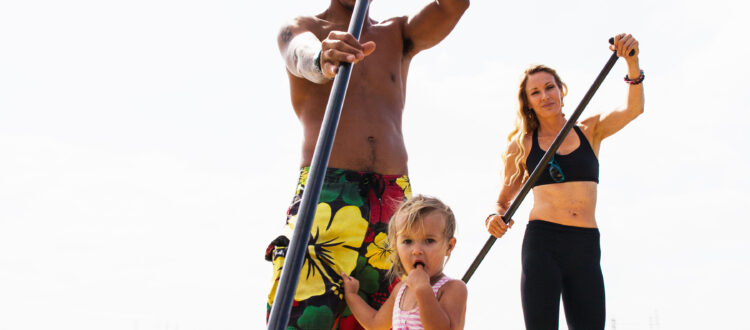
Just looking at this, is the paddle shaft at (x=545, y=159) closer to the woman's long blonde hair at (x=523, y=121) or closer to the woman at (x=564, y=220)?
the woman at (x=564, y=220)

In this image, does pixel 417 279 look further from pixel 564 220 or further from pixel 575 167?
pixel 575 167

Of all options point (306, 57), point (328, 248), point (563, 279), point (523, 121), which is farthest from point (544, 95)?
point (306, 57)

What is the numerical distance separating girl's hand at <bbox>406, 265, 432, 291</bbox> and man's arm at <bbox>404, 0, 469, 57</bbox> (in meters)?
0.95

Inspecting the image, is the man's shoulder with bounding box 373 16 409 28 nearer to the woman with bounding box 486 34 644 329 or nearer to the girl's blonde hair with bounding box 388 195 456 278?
the girl's blonde hair with bounding box 388 195 456 278

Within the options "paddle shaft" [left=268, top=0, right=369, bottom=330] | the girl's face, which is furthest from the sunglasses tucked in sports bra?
"paddle shaft" [left=268, top=0, right=369, bottom=330]

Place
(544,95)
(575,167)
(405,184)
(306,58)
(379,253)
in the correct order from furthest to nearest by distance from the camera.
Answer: (544,95), (575,167), (405,184), (379,253), (306,58)

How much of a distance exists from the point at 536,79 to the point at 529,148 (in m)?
0.36

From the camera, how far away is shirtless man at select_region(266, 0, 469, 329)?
7.63ft

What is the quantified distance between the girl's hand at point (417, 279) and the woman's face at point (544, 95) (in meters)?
1.70

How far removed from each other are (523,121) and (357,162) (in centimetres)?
153

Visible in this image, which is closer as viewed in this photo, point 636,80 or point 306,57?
point 306,57

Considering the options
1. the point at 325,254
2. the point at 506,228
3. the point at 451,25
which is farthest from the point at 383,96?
the point at 506,228

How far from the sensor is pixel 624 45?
2.98m

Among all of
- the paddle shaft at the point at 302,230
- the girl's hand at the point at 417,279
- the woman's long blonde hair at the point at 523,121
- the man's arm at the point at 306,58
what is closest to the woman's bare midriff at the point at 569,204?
the woman's long blonde hair at the point at 523,121
